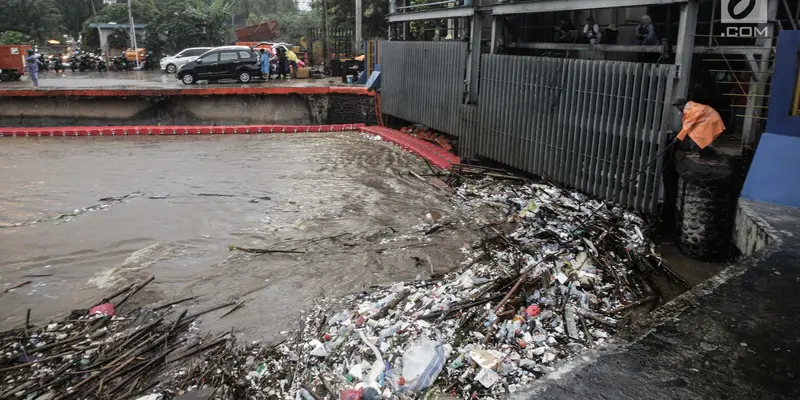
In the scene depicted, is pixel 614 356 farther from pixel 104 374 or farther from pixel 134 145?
pixel 134 145

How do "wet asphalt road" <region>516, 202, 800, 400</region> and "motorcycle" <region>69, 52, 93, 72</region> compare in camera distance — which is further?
"motorcycle" <region>69, 52, 93, 72</region>

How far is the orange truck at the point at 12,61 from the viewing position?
26.6 meters

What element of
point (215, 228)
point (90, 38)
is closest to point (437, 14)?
point (215, 228)

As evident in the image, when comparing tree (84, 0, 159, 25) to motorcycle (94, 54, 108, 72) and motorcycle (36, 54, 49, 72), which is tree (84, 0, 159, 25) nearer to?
motorcycle (94, 54, 108, 72)

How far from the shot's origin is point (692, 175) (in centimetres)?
688

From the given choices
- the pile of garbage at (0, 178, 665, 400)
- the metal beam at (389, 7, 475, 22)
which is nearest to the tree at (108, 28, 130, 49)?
the metal beam at (389, 7, 475, 22)

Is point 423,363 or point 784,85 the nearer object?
point 423,363

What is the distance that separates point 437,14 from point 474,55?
2231 millimetres

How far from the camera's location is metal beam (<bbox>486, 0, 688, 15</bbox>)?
27.4ft

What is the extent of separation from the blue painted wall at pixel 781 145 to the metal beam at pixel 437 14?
723cm

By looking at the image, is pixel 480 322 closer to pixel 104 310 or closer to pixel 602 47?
pixel 104 310

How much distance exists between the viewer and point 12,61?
2689cm

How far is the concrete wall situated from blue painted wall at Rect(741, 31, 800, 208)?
48.3ft

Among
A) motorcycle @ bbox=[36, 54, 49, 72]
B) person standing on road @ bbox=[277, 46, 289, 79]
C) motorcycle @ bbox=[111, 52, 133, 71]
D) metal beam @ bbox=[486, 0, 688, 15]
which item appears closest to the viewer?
metal beam @ bbox=[486, 0, 688, 15]
